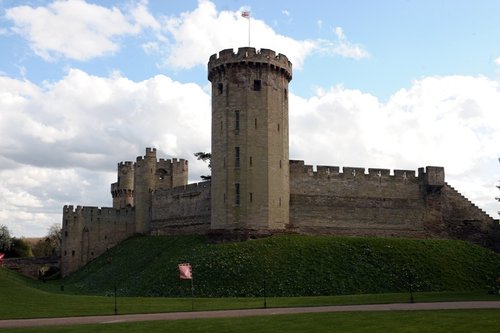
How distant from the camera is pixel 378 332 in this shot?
1973cm

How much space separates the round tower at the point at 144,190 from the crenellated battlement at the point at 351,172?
21.0 meters

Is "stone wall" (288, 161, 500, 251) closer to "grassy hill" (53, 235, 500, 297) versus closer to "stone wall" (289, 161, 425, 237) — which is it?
"stone wall" (289, 161, 425, 237)

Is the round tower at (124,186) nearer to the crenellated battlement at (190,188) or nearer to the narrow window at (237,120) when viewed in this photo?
the crenellated battlement at (190,188)

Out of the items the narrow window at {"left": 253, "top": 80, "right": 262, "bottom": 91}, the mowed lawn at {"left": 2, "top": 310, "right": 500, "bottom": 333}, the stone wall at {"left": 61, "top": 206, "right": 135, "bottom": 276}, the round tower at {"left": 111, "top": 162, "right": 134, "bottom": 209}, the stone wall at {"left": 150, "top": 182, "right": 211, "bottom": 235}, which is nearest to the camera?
the mowed lawn at {"left": 2, "top": 310, "right": 500, "bottom": 333}

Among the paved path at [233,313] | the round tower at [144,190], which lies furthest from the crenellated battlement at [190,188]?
the paved path at [233,313]

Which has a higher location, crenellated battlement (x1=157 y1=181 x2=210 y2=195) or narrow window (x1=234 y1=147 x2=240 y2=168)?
narrow window (x1=234 y1=147 x2=240 y2=168)

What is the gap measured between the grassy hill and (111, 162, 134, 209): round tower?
2677 centimetres

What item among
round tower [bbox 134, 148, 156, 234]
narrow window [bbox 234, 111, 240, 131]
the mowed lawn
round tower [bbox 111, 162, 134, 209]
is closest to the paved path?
the mowed lawn

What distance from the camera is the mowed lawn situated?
20.6 m

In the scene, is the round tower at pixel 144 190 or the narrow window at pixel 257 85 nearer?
the narrow window at pixel 257 85

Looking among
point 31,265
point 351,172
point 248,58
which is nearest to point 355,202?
point 351,172

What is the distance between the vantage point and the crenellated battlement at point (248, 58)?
4959cm

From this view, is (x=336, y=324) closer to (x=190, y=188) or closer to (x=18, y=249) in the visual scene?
(x=190, y=188)

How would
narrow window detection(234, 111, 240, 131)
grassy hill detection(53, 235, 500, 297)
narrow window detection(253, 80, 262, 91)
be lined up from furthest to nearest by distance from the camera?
narrow window detection(253, 80, 262, 91) → narrow window detection(234, 111, 240, 131) → grassy hill detection(53, 235, 500, 297)
